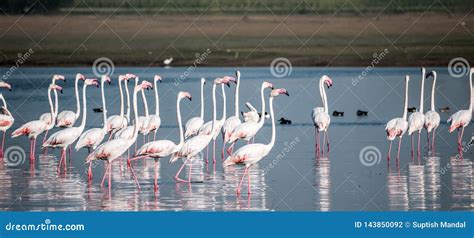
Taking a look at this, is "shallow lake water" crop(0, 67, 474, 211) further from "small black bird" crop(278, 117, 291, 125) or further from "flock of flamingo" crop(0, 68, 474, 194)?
"flock of flamingo" crop(0, 68, 474, 194)

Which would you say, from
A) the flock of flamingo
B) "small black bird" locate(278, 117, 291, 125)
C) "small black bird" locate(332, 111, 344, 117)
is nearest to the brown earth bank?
"small black bird" locate(332, 111, 344, 117)

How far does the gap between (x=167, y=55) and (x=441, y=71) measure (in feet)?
29.6

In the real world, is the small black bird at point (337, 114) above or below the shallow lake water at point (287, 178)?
above

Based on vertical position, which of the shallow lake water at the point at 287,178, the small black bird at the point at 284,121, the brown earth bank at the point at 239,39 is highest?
the brown earth bank at the point at 239,39

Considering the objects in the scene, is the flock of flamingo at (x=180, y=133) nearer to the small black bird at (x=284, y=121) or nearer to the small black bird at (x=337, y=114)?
the small black bird at (x=284, y=121)

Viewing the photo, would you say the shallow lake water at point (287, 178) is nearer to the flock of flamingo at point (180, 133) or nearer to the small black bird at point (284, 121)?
the small black bird at point (284, 121)

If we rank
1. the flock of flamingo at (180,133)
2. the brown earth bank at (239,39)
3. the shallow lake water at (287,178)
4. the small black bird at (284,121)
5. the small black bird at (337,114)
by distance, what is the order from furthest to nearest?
the brown earth bank at (239,39)
the small black bird at (337,114)
the small black bird at (284,121)
the flock of flamingo at (180,133)
the shallow lake water at (287,178)

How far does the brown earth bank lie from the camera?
79.6ft

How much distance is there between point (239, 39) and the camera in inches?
1455

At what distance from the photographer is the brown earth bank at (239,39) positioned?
24.3 metres

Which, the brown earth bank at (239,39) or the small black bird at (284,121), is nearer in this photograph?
the small black bird at (284,121)

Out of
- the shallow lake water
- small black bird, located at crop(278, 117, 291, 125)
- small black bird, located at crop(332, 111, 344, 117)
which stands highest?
small black bird, located at crop(332, 111, 344, 117)

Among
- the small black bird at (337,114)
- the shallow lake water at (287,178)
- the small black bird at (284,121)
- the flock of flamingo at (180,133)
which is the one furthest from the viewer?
the small black bird at (337,114)

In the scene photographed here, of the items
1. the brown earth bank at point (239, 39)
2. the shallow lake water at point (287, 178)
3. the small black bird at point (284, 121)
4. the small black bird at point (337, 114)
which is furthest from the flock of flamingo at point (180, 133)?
the brown earth bank at point (239, 39)
